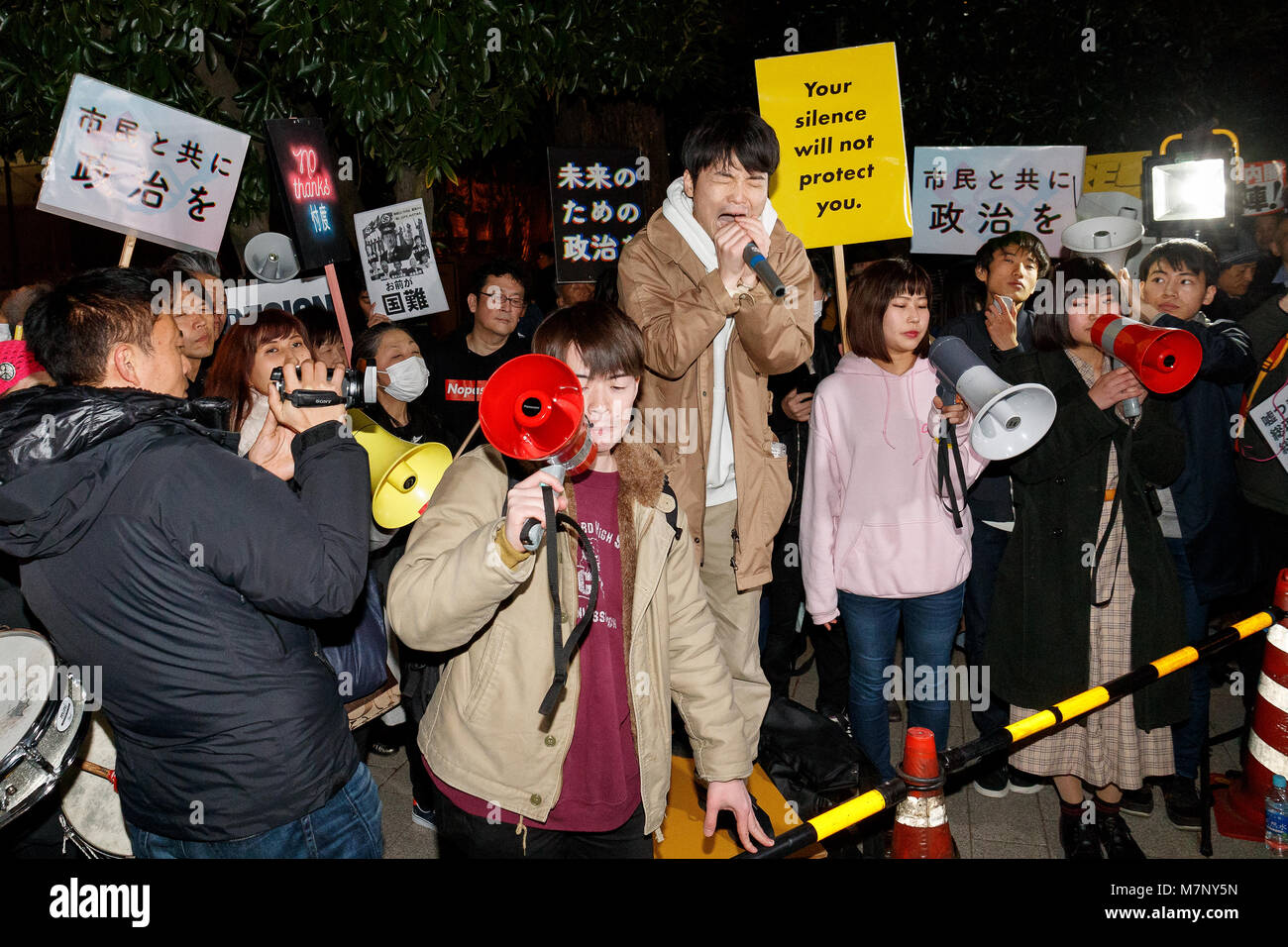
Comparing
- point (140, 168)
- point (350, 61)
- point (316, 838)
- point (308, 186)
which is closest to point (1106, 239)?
point (316, 838)

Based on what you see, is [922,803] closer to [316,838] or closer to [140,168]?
[316,838]

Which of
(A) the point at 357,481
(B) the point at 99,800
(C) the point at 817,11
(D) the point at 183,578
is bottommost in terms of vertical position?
(B) the point at 99,800

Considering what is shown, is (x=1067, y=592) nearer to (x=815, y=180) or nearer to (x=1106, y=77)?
(x=815, y=180)

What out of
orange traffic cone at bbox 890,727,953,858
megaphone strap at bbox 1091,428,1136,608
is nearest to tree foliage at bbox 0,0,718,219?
megaphone strap at bbox 1091,428,1136,608

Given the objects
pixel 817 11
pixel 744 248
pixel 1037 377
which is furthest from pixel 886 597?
pixel 817 11

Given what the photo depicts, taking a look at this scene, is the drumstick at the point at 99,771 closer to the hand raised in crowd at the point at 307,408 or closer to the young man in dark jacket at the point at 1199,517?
the hand raised in crowd at the point at 307,408

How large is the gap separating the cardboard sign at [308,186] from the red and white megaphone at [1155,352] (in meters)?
3.70

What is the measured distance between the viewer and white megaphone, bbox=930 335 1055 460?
11.4ft

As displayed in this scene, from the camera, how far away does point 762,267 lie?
111 inches

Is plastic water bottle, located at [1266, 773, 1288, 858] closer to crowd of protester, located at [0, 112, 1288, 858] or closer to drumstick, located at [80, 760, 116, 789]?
crowd of protester, located at [0, 112, 1288, 858]

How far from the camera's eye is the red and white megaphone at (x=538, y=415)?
193 cm

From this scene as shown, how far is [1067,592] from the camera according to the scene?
3.63 meters

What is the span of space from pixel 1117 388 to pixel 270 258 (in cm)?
486

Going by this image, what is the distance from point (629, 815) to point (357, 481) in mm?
1031
